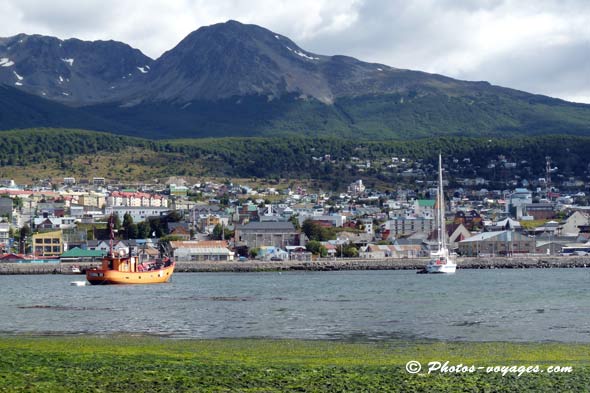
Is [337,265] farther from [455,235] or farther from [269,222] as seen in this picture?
[269,222]

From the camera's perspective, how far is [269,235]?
409ft

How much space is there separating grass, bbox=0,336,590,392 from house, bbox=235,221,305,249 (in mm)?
91404

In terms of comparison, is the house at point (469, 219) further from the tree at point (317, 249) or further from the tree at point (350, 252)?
the tree at point (317, 249)

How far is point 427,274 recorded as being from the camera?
88375mm

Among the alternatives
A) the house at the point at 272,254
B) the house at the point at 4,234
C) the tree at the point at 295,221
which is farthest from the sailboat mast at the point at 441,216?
the house at the point at 4,234

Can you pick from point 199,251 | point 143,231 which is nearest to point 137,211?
point 143,231

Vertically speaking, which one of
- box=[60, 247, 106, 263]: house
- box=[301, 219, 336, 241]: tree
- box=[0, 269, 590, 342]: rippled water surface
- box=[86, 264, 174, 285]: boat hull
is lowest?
box=[0, 269, 590, 342]: rippled water surface

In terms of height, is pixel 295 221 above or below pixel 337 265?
above

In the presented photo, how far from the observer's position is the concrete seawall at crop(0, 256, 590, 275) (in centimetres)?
10088

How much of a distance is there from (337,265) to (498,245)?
921 inches

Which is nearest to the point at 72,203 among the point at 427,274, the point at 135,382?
the point at 427,274

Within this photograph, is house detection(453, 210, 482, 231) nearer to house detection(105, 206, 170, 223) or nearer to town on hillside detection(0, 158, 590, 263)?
town on hillside detection(0, 158, 590, 263)

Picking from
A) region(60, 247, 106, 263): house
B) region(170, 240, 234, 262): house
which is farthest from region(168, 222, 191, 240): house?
region(60, 247, 106, 263): house

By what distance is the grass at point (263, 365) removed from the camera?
72.7 ft
